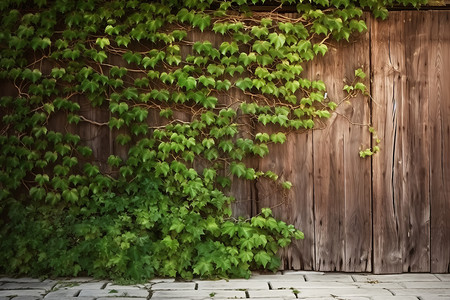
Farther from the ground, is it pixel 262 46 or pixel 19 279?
pixel 262 46

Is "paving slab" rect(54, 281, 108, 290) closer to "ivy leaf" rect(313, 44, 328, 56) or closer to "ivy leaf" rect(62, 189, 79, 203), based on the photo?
"ivy leaf" rect(62, 189, 79, 203)

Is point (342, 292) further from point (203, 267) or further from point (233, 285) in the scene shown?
point (203, 267)

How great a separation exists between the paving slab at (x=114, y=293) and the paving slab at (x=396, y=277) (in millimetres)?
2110

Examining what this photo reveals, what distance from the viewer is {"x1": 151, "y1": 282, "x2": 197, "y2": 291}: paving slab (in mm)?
4824

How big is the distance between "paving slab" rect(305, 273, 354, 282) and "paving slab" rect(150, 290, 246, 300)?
0.90m

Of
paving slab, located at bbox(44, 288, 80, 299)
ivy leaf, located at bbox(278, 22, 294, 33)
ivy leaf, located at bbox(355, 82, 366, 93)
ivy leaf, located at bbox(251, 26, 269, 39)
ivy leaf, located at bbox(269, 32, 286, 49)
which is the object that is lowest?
paving slab, located at bbox(44, 288, 80, 299)

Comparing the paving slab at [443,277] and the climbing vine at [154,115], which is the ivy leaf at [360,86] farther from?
the paving slab at [443,277]

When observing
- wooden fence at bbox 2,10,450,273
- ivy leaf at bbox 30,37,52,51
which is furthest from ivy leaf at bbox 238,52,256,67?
ivy leaf at bbox 30,37,52,51

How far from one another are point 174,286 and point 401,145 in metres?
2.68

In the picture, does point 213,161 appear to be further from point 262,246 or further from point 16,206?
point 16,206

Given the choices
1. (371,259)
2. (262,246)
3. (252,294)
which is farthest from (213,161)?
(371,259)

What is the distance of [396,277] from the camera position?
5.27m

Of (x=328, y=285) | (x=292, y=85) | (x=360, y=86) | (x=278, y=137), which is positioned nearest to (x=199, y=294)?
(x=328, y=285)

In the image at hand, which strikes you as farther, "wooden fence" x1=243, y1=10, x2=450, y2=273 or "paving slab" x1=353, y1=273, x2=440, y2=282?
"wooden fence" x1=243, y1=10, x2=450, y2=273
